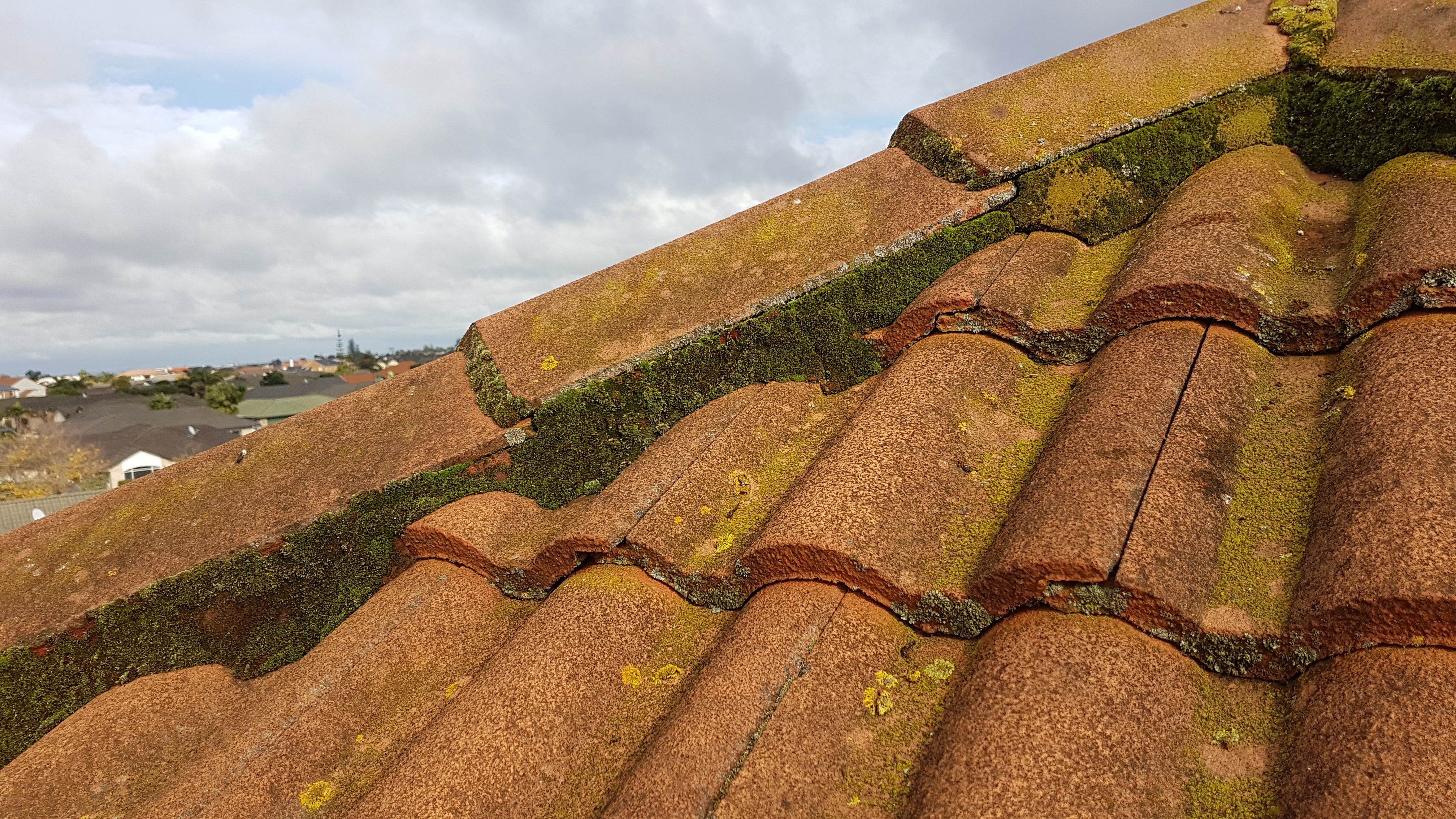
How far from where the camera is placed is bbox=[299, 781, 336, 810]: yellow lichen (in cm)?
302

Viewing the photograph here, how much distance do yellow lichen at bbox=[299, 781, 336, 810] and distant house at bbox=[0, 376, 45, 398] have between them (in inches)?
4134

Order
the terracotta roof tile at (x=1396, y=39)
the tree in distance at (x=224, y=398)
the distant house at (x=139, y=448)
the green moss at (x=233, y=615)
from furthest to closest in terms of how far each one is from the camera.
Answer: the tree in distance at (x=224, y=398) → the distant house at (x=139, y=448) → the terracotta roof tile at (x=1396, y=39) → the green moss at (x=233, y=615)

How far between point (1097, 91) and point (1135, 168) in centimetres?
94

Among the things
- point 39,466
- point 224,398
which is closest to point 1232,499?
point 39,466

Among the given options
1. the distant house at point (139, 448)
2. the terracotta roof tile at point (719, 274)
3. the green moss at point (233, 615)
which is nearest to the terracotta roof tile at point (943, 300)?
the terracotta roof tile at point (719, 274)

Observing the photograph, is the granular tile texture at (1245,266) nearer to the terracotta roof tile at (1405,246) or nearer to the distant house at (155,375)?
the terracotta roof tile at (1405,246)

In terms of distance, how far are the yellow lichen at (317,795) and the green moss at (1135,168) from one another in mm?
5240

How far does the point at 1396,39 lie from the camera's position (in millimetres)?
4840

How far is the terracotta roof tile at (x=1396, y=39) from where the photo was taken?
14.8 ft

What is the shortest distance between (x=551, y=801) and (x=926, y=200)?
4407 mm

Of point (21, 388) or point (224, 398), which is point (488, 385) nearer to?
point (224, 398)

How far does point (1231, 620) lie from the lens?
7.61ft

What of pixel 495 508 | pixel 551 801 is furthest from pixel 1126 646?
pixel 495 508

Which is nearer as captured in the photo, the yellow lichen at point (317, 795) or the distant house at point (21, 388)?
the yellow lichen at point (317, 795)
